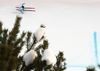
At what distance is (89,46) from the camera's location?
7.42 feet

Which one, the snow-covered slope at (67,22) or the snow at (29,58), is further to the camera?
the snow-covered slope at (67,22)

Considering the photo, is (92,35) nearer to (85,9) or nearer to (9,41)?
(85,9)

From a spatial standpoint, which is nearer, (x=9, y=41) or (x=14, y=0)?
(x=9, y=41)

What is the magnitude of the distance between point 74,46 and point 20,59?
1.89 m

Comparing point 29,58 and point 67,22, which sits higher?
point 67,22

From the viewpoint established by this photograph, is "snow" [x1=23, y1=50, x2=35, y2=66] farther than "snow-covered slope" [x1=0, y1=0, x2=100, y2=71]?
No

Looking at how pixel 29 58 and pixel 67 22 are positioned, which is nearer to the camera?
pixel 29 58

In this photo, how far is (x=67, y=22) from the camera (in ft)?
8.27

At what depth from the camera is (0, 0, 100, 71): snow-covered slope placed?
2.24 meters

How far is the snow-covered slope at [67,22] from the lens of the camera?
2238mm

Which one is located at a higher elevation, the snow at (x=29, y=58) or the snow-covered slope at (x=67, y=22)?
the snow-covered slope at (x=67, y=22)

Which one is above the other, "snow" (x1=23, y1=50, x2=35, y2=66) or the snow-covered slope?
the snow-covered slope

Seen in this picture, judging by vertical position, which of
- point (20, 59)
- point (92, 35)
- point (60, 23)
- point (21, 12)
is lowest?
point (20, 59)

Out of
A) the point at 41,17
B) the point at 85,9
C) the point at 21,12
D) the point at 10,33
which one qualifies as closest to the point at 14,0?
the point at 21,12
